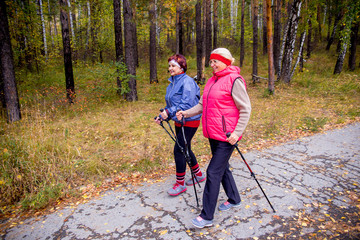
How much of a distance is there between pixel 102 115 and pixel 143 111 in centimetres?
156

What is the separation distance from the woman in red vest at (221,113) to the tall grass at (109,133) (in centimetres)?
183

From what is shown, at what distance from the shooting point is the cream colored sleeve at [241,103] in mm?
2566

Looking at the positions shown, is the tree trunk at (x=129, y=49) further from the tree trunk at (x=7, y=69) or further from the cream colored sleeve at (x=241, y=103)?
the cream colored sleeve at (x=241, y=103)

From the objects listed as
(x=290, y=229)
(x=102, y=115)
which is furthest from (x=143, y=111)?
(x=290, y=229)

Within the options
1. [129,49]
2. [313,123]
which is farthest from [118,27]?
[313,123]

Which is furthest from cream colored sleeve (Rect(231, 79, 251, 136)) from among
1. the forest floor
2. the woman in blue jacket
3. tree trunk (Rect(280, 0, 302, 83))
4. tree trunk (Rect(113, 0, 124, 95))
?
tree trunk (Rect(280, 0, 302, 83))

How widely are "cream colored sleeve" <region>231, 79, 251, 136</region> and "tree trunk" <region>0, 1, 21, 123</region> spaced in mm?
7388

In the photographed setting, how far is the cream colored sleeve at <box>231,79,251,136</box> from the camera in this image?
257cm

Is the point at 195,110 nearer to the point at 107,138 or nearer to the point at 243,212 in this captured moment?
the point at 243,212

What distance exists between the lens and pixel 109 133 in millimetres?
6414

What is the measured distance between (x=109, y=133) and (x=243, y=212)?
4487 millimetres

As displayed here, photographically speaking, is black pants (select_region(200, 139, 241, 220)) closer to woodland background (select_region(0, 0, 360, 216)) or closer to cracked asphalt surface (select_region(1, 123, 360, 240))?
cracked asphalt surface (select_region(1, 123, 360, 240))

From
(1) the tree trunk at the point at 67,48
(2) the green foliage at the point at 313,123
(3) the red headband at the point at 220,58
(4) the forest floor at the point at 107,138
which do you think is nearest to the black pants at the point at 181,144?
(4) the forest floor at the point at 107,138

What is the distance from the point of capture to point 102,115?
8250mm
